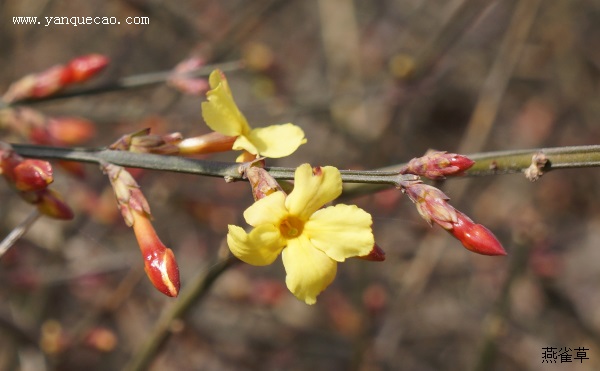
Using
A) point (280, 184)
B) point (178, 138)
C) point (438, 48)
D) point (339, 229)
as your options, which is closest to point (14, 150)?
point (178, 138)

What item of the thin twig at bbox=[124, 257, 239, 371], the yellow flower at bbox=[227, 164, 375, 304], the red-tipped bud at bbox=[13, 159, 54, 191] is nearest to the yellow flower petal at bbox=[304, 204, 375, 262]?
the yellow flower at bbox=[227, 164, 375, 304]

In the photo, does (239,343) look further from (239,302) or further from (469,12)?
(469,12)

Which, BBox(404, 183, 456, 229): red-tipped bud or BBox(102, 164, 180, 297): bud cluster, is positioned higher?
BBox(404, 183, 456, 229): red-tipped bud

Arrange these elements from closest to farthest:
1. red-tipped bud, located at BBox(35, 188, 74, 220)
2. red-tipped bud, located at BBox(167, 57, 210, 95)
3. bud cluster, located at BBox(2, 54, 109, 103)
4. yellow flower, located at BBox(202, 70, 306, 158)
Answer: yellow flower, located at BBox(202, 70, 306, 158) → red-tipped bud, located at BBox(35, 188, 74, 220) → bud cluster, located at BBox(2, 54, 109, 103) → red-tipped bud, located at BBox(167, 57, 210, 95)

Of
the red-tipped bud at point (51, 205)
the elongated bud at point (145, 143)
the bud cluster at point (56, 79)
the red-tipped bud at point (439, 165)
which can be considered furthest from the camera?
the bud cluster at point (56, 79)

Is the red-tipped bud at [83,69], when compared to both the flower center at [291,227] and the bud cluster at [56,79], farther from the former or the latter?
the flower center at [291,227]

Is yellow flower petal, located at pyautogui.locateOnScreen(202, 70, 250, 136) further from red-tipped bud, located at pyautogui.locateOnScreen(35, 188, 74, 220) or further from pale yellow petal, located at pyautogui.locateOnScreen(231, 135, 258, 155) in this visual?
red-tipped bud, located at pyautogui.locateOnScreen(35, 188, 74, 220)

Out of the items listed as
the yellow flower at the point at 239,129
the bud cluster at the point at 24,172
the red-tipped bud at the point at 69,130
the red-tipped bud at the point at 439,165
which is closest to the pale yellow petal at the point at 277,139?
the yellow flower at the point at 239,129
